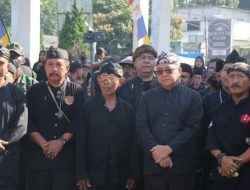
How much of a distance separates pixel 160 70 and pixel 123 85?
0.94 meters

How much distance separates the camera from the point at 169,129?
5086 mm

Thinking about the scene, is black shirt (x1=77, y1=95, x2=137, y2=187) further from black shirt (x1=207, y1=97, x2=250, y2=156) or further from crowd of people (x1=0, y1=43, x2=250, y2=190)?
black shirt (x1=207, y1=97, x2=250, y2=156)

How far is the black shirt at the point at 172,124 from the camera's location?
505 cm

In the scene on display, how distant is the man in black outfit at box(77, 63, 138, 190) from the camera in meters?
5.32

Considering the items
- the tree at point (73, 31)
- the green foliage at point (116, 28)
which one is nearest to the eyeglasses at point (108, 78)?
the tree at point (73, 31)

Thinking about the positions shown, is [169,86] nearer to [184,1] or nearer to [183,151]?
[183,151]

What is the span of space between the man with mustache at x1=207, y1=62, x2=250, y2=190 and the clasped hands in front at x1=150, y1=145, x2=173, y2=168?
417 mm

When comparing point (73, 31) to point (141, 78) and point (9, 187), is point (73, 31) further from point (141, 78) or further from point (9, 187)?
point (9, 187)

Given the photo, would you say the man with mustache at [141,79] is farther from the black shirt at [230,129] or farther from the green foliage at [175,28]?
the green foliage at [175,28]

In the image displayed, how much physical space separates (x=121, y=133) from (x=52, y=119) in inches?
28.8

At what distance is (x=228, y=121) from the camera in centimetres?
495

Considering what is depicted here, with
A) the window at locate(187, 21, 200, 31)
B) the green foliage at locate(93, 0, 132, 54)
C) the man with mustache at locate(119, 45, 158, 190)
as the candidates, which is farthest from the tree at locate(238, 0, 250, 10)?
the man with mustache at locate(119, 45, 158, 190)

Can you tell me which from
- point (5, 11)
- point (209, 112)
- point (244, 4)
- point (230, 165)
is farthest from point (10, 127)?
point (244, 4)

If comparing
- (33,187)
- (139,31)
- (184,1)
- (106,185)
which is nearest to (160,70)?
(106,185)
